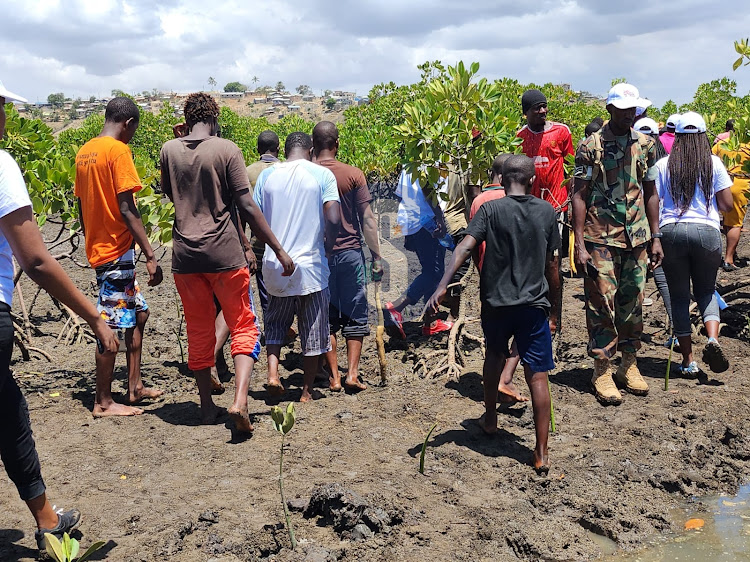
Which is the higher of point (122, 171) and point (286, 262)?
point (122, 171)

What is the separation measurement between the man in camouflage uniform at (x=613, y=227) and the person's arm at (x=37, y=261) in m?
3.33

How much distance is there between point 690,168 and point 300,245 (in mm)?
2857

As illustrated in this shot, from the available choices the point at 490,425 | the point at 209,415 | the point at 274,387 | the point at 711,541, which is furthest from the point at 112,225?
the point at 711,541

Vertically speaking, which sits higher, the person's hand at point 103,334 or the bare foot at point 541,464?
the person's hand at point 103,334

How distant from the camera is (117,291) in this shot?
4.88 metres

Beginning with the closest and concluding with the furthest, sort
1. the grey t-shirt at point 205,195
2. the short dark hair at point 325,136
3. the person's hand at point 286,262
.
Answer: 1. the grey t-shirt at point 205,195
2. the person's hand at point 286,262
3. the short dark hair at point 325,136

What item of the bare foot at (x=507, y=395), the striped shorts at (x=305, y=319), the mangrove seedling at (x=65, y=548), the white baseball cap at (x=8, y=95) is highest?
the white baseball cap at (x=8, y=95)

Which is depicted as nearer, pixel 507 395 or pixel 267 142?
pixel 507 395

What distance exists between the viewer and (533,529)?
11.6 ft

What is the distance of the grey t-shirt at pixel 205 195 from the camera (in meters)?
4.45

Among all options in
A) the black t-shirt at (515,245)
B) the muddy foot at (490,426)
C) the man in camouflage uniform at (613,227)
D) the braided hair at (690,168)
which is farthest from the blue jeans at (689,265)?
the muddy foot at (490,426)

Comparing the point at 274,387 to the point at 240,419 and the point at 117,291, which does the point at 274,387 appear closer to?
the point at 240,419

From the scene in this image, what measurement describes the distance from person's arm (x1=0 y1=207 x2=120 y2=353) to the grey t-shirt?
1.50 meters

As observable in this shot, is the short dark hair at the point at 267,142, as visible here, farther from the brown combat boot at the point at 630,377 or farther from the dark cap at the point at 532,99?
the brown combat boot at the point at 630,377
